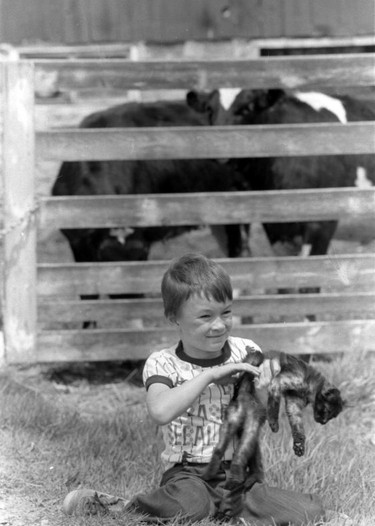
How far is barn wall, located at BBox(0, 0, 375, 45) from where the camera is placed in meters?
9.91

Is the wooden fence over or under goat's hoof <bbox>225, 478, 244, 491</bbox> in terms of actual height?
over

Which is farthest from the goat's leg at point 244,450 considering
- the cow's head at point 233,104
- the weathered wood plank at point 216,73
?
the cow's head at point 233,104

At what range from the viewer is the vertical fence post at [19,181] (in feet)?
16.3

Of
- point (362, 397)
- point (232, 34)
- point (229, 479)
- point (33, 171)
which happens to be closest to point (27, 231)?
point (33, 171)

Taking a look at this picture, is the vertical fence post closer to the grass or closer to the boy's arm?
the grass

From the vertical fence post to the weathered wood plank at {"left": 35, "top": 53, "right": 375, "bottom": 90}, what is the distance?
0.17 m

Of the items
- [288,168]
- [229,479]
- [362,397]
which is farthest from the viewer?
[288,168]

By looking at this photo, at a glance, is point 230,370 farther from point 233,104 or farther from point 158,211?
point 233,104

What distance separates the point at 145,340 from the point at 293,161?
1.49 metres

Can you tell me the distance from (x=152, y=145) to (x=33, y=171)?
67cm

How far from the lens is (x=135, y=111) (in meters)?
5.96

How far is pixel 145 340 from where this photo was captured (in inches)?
205

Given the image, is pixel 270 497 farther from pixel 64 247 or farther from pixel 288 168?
pixel 64 247

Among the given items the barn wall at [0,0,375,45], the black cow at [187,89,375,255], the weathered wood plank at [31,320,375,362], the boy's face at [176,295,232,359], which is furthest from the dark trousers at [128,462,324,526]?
the barn wall at [0,0,375,45]
